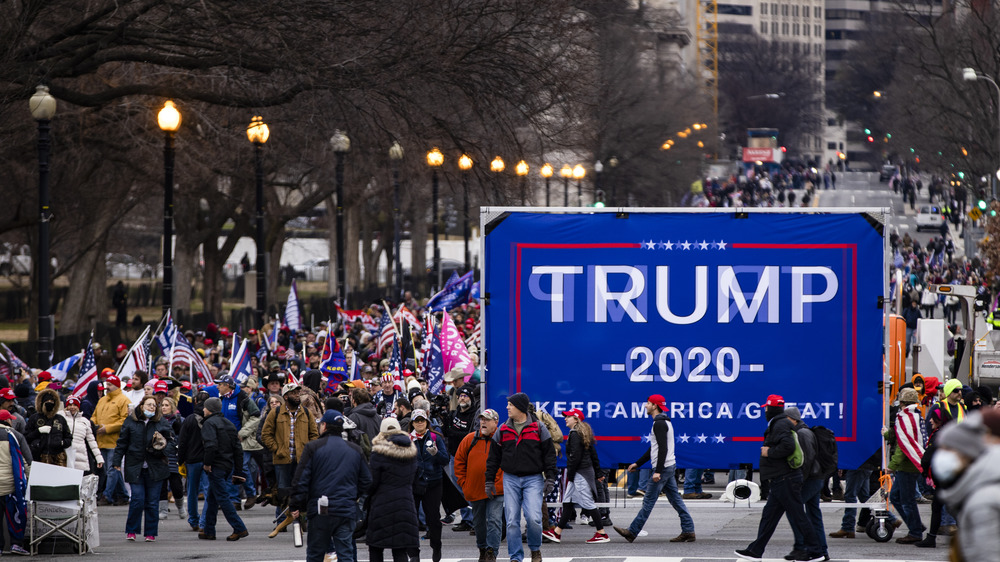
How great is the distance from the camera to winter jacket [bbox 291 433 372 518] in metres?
12.3

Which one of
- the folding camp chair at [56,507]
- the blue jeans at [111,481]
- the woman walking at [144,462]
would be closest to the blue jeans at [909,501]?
the woman walking at [144,462]

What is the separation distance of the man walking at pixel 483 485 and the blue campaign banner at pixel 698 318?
70 centimetres

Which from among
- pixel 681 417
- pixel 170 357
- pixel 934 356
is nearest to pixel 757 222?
pixel 681 417

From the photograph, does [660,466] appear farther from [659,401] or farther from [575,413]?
[575,413]

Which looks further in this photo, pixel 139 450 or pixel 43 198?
pixel 43 198

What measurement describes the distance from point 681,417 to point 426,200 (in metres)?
44.7

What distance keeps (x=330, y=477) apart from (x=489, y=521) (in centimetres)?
193


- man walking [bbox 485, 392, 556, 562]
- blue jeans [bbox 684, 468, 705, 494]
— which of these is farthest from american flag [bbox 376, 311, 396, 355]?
man walking [bbox 485, 392, 556, 562]

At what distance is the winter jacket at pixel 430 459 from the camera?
14062mm

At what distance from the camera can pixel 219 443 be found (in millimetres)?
15531

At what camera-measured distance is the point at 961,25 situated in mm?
66875

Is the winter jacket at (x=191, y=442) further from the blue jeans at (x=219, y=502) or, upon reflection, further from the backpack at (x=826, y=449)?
the backpack at (x=826, y=449)

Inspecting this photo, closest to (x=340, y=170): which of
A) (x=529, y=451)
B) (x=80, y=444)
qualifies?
(x=80, y=444)

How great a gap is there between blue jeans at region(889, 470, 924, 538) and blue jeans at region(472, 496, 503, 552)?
4.11m
